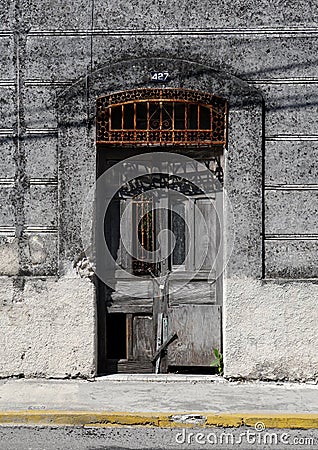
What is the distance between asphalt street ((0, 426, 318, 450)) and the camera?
6.82 m

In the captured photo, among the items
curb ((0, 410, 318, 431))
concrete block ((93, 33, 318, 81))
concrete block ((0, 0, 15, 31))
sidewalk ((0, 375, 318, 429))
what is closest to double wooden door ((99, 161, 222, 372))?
sidewalk ((0, 375, 318, 429))

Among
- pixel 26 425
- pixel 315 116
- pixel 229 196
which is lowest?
pixel 26 425

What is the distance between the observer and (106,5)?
8633 millimetres

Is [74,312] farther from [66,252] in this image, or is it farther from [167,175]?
[167,175]

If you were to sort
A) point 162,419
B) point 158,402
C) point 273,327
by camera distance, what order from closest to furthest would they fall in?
point 162,419, point 158,402, point 273,327

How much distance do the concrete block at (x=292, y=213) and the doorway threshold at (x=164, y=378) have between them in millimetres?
1635

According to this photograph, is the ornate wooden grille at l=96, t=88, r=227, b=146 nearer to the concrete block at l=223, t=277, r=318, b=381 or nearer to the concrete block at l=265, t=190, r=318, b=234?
the concrete block at l=265, t=190, r=318, b=234

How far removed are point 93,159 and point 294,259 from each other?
2.30 metres

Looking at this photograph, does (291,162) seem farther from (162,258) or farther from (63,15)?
(63,15)

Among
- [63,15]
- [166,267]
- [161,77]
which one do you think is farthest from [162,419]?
[63,15]

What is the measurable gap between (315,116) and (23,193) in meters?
3.11

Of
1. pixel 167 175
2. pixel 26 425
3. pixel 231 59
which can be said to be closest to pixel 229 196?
pixel 167 175

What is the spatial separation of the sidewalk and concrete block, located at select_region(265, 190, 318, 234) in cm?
159

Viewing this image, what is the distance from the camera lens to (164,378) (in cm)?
874
